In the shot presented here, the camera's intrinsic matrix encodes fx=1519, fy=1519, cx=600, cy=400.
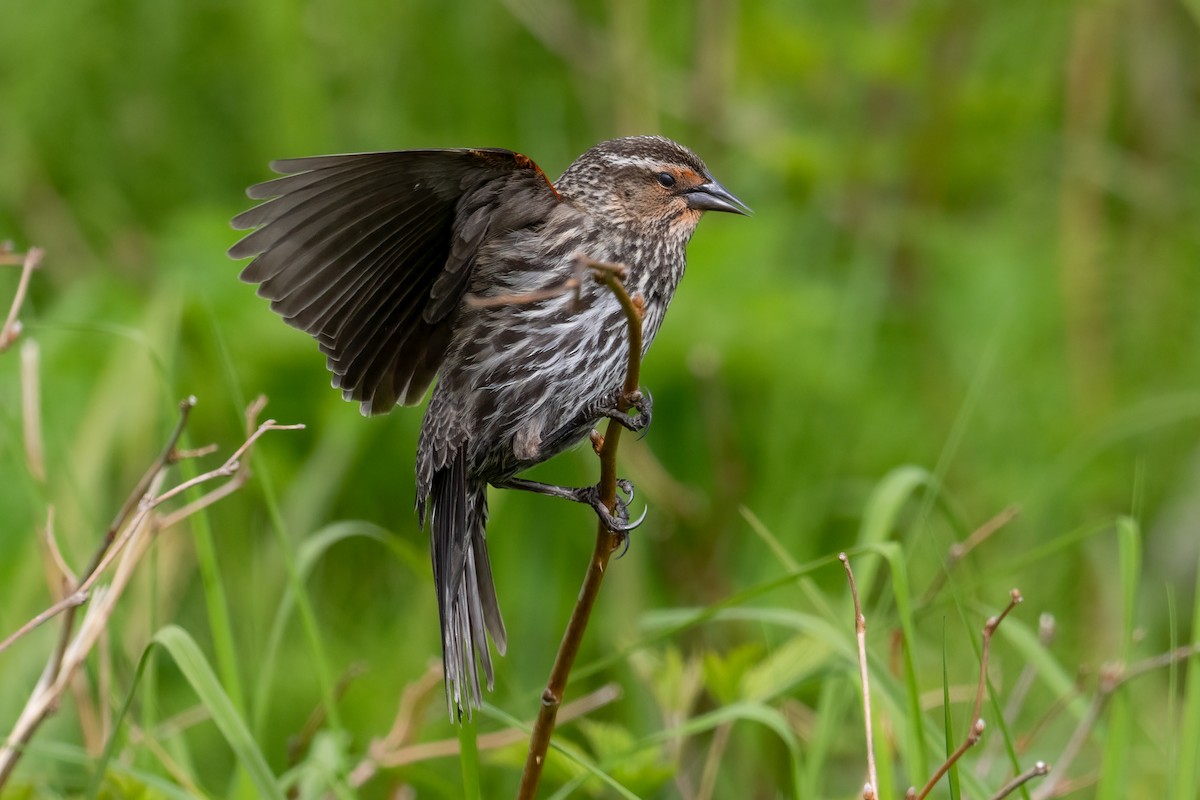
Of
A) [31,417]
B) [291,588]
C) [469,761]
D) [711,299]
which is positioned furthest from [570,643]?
[711,299]

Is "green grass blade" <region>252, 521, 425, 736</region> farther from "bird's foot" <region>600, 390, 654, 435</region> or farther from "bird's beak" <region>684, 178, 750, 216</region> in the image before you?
"bird's beak" <region>684, 178, 750, 216</region>

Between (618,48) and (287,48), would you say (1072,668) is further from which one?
(287,48)

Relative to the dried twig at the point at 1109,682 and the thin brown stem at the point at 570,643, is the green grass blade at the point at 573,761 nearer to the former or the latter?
the thin brown stem at the point at 570,643

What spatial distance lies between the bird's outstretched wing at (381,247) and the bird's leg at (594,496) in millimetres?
271

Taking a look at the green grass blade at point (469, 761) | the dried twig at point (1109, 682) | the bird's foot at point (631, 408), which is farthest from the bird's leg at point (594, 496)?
the dried twig at point (1109, 682)

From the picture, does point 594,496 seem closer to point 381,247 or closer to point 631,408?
point 631,408

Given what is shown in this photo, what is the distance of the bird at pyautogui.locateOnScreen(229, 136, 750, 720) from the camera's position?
2.51 metres

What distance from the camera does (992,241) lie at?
4.98m

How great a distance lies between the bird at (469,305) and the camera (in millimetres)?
2506

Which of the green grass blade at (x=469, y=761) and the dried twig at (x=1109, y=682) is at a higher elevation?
the green grass blade at (x=469, y=761)

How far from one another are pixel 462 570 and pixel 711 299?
191cm

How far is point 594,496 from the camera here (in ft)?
8.20

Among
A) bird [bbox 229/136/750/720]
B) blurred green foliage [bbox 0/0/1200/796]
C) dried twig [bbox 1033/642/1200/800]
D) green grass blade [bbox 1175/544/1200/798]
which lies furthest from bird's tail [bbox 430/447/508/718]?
blurred green foliage [bbox 0/0/1200/796]

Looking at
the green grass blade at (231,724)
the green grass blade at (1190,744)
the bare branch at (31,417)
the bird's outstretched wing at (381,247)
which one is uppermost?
the bird's outstretched wing at (381,247)
